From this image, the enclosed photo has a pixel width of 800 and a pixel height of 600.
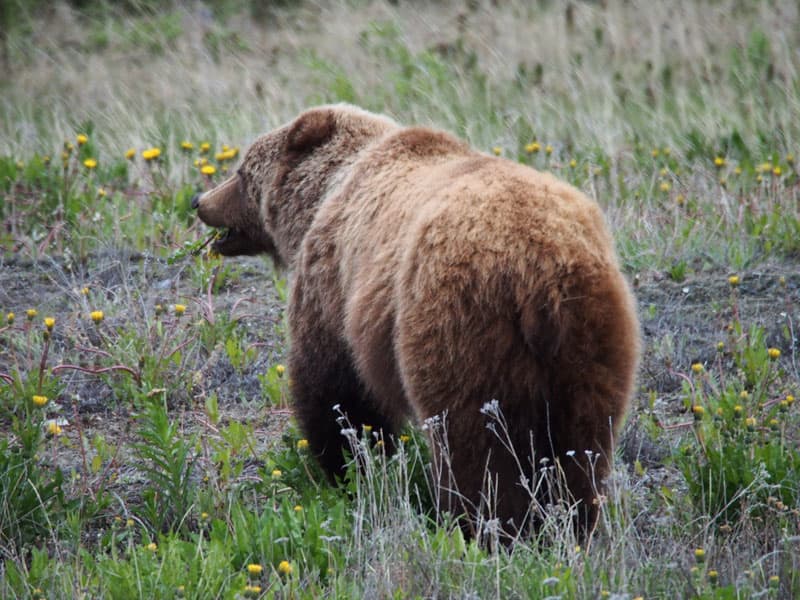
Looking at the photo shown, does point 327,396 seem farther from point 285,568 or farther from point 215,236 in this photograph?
point 215,236

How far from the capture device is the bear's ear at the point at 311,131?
5336 millimetres

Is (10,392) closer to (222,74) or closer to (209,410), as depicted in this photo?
(209,410)

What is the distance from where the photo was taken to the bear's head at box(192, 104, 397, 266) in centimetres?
524

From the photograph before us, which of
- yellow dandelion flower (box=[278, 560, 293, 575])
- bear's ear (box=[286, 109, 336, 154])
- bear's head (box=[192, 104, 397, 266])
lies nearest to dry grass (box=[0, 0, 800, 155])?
bear's head (box=[192, 104, 397, 266])

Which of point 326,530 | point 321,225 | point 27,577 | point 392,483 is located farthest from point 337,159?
point 27,577

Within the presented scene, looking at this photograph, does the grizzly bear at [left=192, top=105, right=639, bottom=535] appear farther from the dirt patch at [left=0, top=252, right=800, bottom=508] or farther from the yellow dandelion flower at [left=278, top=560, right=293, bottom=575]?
the dirt patch at [left=0, top=252, right=800, bottom=508]

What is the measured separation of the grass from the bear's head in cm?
54

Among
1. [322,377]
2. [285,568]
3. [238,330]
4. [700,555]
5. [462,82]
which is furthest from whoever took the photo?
[462,82]

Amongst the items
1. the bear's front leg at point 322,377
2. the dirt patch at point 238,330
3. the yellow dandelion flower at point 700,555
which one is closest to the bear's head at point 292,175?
the bear's front leg at point 322,377

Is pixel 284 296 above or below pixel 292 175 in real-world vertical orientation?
below

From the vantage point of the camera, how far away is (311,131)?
17.5 ft

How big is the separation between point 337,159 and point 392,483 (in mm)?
1594

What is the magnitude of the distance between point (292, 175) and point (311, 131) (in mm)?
232

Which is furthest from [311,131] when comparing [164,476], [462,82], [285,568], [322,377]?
[462,82]
